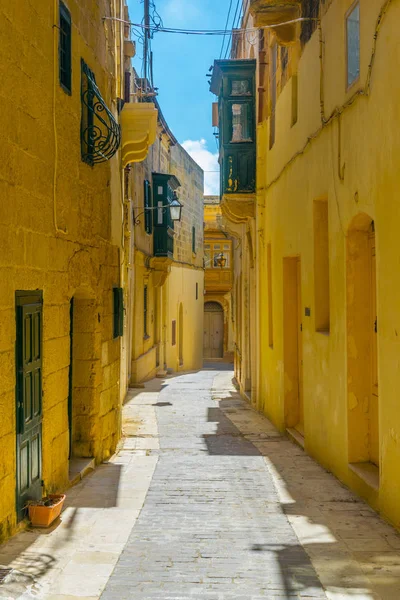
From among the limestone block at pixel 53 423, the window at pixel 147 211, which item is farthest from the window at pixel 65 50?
the window at pixel 147 211

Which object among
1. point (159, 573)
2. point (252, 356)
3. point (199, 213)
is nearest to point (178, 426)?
point (252, 356)

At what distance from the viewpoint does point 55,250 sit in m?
6.17

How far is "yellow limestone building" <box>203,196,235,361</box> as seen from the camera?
114 feet

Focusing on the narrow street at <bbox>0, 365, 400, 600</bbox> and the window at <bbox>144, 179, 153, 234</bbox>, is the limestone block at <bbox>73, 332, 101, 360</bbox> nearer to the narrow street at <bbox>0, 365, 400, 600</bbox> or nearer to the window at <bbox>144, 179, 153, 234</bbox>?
the narrow street at <bbox>0, 365, 400, 600</bbox>

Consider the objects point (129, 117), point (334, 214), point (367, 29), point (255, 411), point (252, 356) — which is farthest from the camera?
point (252, 356)

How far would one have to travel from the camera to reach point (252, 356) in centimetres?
1438

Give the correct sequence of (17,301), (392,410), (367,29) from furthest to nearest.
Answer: (367,29) → (392,410) → (17,301)

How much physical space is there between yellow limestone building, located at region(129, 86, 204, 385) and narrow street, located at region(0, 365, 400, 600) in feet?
28.4

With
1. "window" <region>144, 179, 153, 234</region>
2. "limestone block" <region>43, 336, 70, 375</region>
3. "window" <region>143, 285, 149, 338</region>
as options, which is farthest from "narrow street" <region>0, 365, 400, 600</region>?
"window" <region>144, 179, 153, 234</region>

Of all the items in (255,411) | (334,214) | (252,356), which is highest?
(334,214)

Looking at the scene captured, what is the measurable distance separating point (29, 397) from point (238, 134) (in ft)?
31.7

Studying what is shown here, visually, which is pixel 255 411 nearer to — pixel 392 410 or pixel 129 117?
pixel 129 117

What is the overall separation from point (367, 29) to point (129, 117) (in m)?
4.55

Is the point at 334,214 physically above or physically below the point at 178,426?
above
